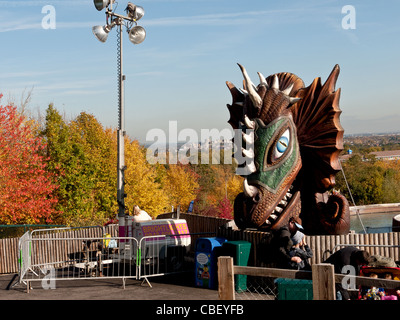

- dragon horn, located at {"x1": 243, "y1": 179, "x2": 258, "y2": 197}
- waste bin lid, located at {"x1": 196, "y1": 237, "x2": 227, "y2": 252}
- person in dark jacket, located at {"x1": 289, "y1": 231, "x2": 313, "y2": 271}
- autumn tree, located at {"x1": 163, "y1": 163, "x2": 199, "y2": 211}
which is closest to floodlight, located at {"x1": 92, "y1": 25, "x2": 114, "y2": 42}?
dragon horn, located at {"x1": 243, "y1": 179, "x2": 258, "y2": 197}

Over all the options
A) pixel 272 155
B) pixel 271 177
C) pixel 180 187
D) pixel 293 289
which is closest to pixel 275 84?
pixel 272 155

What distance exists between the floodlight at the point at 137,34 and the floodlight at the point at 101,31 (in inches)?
28.5

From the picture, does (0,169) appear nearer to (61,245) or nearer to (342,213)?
(61,245)

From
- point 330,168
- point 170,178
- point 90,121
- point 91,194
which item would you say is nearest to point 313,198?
point 330,168

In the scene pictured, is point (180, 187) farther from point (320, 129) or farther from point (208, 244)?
point (208, 244)

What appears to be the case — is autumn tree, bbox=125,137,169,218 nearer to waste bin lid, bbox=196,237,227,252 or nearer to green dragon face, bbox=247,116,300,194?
waste bin lid, bbox=196,237,227,252

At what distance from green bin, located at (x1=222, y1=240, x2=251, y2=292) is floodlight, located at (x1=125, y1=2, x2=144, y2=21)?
818 centimetres

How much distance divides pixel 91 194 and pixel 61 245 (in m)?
14.9

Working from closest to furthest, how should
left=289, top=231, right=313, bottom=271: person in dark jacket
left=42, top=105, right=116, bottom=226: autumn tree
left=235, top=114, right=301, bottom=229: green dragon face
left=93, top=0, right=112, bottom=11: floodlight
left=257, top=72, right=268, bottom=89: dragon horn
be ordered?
left=289, top=231, right=313, bottom=271: person in dark jacket → left=235, top=114, right=301, bottom=229: green dragon face → left=257, top=72, right=268, bottom=89: dragon horn → left=93, top=0, right=112, bottom=11: floodlight → left=42, top=105, right=116, bottom=226: autumn tree

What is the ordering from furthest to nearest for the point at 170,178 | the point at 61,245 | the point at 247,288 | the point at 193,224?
1. the point at 170,178
2. the point at 193,224
3. the point at 61,245
4. the point at 247,288

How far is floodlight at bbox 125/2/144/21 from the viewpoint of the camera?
54.5 feet

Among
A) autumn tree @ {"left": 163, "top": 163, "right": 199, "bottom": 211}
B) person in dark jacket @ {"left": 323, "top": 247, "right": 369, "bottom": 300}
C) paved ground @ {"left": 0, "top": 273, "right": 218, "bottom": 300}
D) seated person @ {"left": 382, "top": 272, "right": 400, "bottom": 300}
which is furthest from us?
autumn tree @ {"left": 163, "top": 163, "right": 199, "bottom": 211}
